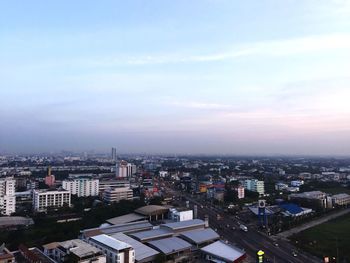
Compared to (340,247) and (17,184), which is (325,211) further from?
(17,184)

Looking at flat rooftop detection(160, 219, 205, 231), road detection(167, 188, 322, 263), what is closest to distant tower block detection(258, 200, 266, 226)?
road detection(167, 188, 322, 263)

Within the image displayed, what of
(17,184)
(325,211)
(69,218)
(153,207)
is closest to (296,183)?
(325,211)

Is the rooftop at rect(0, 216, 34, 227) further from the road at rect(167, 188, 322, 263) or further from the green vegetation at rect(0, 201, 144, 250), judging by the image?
the road at rect(167, 188, 322, 263)

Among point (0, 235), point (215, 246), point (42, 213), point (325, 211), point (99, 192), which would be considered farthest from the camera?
point (99, 192)

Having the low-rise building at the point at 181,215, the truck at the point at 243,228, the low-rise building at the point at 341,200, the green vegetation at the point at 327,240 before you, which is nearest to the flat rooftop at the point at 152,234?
the low-rise building at the point at 181,215

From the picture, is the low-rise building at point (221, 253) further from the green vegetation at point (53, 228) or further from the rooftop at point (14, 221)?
the rooftop at point (14, 221)

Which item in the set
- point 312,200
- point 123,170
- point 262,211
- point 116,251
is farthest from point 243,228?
point 123,170

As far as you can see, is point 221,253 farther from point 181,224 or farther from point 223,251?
point 181,224
